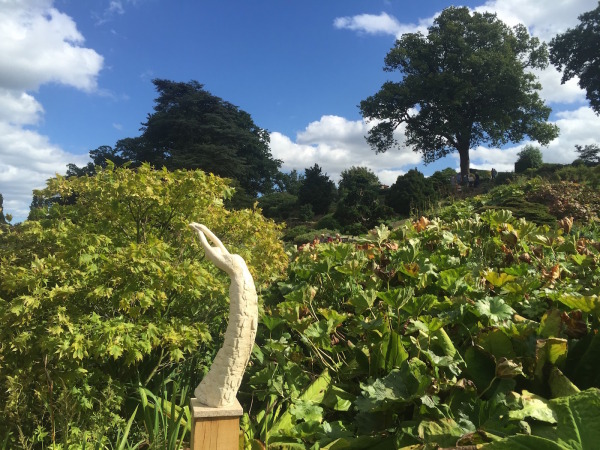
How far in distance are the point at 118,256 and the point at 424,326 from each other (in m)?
1.75

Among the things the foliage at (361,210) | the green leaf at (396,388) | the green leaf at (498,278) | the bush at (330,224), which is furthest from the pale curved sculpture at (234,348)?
the bush at (330,224)

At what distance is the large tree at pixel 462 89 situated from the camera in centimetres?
2338

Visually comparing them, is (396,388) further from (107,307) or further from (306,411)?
(107,307)

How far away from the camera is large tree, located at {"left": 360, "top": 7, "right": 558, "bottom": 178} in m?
23.4

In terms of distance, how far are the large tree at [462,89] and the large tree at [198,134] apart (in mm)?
10245

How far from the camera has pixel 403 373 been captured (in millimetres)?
1787

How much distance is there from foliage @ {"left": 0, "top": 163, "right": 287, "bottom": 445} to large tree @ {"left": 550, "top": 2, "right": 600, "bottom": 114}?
90.7 feet

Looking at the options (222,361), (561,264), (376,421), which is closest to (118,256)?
(222,361)

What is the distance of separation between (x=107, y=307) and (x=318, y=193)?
746 inches

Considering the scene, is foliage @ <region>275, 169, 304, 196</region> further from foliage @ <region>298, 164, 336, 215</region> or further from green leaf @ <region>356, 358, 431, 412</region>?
green leaf @ <region>356, 358, 431, 412</region>

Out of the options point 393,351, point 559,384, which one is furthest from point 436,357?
point 559,384

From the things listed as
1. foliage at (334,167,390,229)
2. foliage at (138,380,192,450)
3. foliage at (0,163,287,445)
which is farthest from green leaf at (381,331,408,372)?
foliage at (334,167,390,229)

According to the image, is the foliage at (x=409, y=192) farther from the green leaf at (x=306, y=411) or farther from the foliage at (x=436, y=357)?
the green leaf at (x=306, y=411)

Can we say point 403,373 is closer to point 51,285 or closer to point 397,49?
point 51,285
